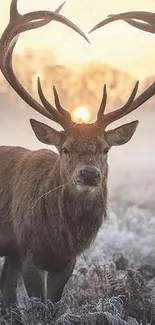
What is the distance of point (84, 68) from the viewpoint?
32.5ft

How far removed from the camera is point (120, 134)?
20.0 feet

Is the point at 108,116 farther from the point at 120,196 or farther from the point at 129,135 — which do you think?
the point at 120,196

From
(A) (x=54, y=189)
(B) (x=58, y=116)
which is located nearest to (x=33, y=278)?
(A) (x=54, y=189)

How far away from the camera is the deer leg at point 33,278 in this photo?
6.06 metres

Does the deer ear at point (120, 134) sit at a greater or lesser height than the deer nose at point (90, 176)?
greater

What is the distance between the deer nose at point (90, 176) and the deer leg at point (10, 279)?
1.78 meters

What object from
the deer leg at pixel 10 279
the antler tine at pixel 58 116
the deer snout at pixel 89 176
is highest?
the antler tine at pixel 58 116

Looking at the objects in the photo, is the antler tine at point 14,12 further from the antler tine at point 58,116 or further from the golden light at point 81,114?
the golden light at point 81,114

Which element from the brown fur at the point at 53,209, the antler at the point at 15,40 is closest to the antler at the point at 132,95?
the brown fur at the point at 53,209

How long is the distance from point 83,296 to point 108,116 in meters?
2.12

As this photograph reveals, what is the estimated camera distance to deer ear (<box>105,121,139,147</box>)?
602 cm

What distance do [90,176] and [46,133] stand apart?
84 centimetres

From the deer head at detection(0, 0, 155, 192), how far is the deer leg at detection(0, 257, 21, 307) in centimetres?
144

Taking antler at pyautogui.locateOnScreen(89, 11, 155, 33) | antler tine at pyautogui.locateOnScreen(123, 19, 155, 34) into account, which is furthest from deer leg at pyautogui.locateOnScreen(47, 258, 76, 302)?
antler tine at pyautogui.locateOnScreen(123, 19, 155, 34)
